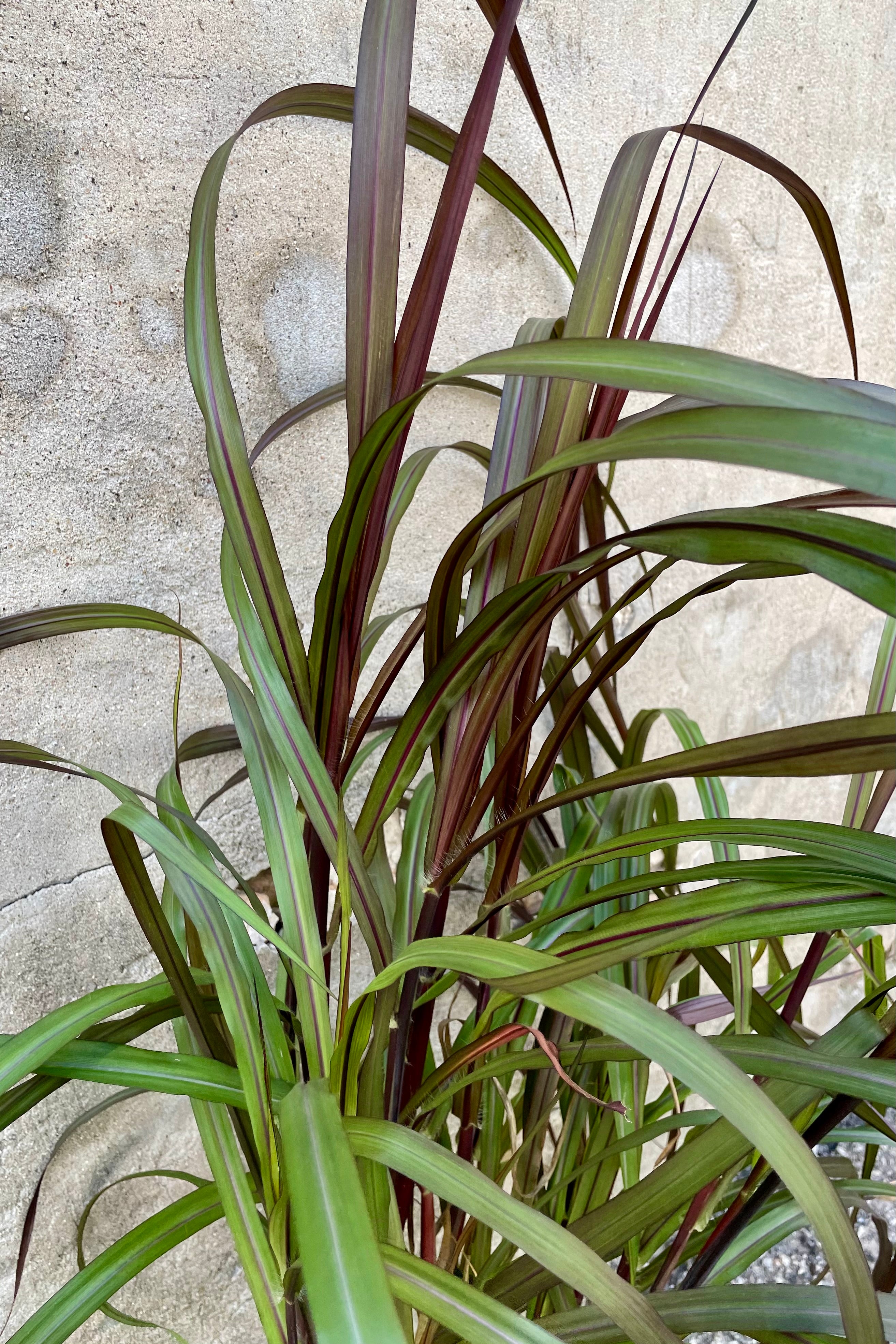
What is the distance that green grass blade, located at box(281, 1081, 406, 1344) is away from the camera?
274 millimetres

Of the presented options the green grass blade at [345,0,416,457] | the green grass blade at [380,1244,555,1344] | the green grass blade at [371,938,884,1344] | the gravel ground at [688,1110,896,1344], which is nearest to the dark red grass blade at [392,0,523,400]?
the green grass blade at [345,0,416,457]

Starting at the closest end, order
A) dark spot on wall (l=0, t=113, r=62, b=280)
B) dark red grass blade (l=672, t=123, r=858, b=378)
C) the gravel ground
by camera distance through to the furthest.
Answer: dark red grass blade (l=672, t=123, r=858, b=378) → dark spot on wall (l=0, t=113, r=62, b=280) → the gravel ground

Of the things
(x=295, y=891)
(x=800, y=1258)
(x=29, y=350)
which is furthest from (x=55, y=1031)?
(x=800, y=1258)

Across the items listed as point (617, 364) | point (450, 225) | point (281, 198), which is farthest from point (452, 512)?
point (617, 364)

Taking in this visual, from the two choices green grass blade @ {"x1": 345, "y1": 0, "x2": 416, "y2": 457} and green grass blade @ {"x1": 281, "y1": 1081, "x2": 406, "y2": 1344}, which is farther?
green grass blade @ {"x1": 345, "y1": 0, "x2": 416, "y2": 457}

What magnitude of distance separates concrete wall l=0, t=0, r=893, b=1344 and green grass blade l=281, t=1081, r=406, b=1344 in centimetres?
45

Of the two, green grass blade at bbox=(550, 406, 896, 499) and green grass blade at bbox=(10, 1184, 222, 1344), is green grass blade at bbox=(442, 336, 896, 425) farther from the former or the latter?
green grass blade at bbox=(10, 1184, 222, 1344)

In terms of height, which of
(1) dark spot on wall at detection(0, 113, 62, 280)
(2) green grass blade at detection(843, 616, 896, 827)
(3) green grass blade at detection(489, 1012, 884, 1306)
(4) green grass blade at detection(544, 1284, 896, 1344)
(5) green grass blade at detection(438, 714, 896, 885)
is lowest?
(4) green grass blade at detection(544, 1284, 896, 1344)

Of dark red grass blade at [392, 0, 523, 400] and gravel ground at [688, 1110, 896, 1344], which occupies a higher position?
dark red grass blade at [392, 0, 523, 400]

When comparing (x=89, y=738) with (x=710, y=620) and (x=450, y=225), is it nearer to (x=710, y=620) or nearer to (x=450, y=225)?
(x=450, y=225)

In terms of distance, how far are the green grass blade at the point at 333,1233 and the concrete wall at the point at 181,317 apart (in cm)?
45

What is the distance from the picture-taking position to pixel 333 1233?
0.31m

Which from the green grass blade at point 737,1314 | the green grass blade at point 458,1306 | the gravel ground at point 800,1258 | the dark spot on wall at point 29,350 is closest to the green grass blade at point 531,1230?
the green grass blade at point 458,1306

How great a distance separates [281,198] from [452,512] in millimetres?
316
